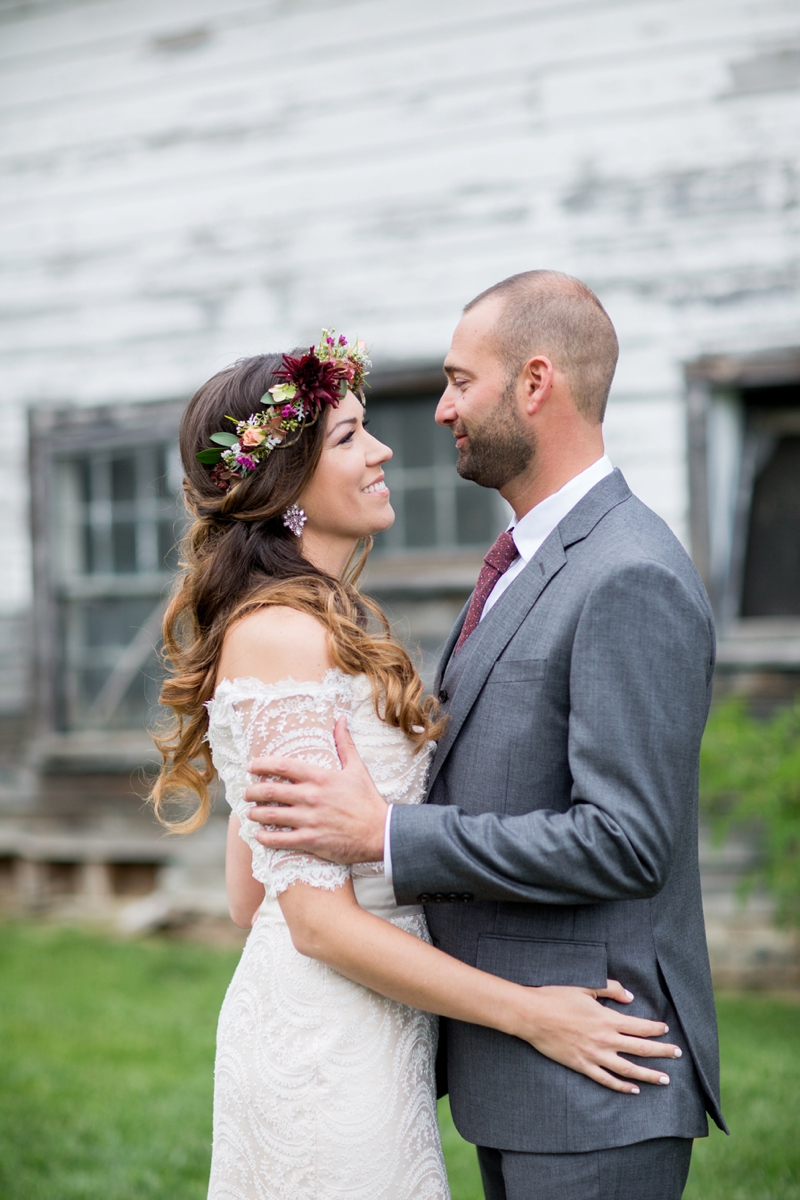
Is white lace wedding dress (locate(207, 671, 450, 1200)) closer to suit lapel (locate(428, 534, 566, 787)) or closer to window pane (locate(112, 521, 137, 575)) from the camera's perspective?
suit lapel (locate(428, 534, 566, 787))

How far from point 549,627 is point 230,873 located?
1.03 metres

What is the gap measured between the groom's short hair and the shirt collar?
0.37ft

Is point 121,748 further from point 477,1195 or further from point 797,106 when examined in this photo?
point 797,106

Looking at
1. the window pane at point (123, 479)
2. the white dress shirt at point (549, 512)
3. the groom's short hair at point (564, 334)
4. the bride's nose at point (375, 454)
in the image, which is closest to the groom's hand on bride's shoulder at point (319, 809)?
the white dress shirt at point (549, 512)

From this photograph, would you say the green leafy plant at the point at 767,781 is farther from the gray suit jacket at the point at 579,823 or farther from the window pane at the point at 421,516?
the gray suit jacket at the point at 579,823

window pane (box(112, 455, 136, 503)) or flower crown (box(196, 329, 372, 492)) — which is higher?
flower crown (box(196, 329, 372, 492))

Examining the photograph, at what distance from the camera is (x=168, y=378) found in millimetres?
7453

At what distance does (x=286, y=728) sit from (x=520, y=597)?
51 centimetres

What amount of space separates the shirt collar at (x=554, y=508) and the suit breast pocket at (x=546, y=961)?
76 centimetres

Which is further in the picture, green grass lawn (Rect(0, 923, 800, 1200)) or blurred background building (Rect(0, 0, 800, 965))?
blurred background building (Rect(0, 0, 800, 965))

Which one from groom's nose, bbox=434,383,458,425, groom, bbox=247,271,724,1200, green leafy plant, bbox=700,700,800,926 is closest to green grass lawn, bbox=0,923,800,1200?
green leafy plant, bbox=700,700,800,926

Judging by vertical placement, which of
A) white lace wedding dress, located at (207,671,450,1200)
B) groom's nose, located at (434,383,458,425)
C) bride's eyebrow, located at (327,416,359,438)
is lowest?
white lace wedding dress, located at (207,671,450,1200)

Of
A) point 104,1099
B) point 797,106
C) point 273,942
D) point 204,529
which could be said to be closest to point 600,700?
point 273,942

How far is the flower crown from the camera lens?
→ 8.25 ft
